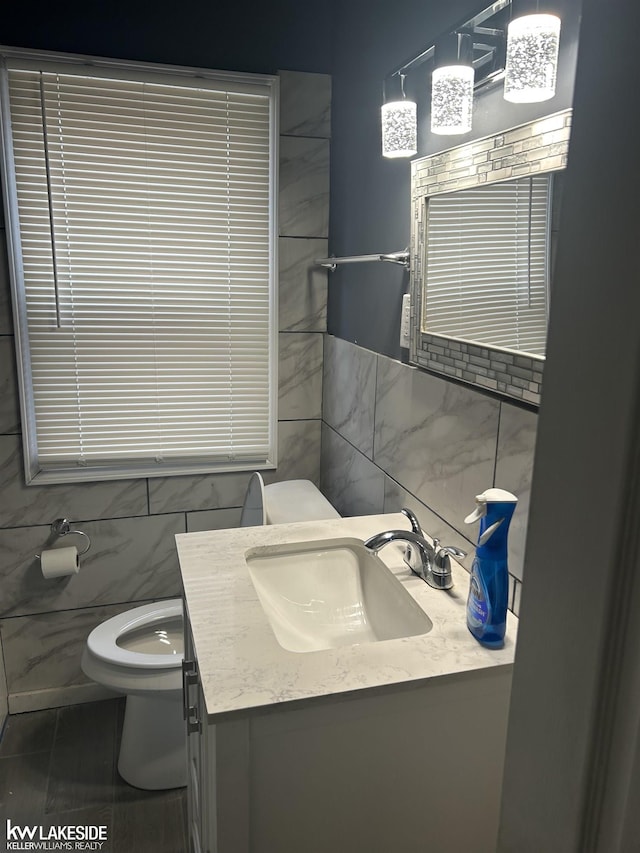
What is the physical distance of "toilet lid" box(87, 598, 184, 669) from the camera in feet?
6.31

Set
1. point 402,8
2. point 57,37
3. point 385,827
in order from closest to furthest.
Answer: point 385,827 < point 402,8 < point 57,37

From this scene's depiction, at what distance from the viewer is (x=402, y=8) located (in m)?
1.66

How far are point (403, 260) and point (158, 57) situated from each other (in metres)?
1.16

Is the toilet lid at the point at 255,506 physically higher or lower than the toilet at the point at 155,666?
higher

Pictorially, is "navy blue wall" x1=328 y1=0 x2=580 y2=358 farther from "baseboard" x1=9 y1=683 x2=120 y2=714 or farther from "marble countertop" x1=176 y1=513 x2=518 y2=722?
"baseboard" x1=9 y1=683 x2=120 y2=714

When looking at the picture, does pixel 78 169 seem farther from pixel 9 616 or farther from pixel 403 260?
pixel 9 616

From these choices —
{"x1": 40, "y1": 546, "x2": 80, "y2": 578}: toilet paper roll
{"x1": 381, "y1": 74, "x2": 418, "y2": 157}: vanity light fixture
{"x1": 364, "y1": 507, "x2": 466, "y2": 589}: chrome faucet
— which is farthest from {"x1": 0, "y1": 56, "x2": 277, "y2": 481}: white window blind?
{"x1": 364, "y1": 507, "x2": 466, "y2": 589}: chrome faucet

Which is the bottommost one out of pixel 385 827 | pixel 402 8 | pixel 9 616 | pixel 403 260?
pixel 9 616

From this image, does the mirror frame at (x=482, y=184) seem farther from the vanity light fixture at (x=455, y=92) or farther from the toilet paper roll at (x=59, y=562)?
the toilet paper roll at (x=59, y=562)

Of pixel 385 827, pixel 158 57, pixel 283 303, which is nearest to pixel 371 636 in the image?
pixel 385 827

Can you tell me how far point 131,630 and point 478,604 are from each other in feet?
4.45

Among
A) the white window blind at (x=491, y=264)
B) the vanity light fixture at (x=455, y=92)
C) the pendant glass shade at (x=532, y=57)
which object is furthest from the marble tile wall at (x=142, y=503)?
the pendant glass shade at (x=532, y=57)

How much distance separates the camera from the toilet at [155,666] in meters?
1.93

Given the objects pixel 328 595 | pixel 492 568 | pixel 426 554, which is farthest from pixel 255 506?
pixel 492 568
